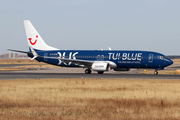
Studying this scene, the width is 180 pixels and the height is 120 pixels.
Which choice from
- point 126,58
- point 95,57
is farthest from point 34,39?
point 126,58

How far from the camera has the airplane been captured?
50.6 metres

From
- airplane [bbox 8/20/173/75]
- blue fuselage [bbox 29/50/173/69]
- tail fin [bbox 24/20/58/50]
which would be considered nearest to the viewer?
blue fuselage [bbox 29/50/173/69]

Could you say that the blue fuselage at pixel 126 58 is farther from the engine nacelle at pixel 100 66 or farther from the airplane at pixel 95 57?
the engine nacelle at pixel 100 66

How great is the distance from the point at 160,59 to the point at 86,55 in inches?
557

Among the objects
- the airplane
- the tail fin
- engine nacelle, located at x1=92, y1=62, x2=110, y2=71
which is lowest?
engine nacelle, located at x1=92, y1=62, x2=110, y2=71

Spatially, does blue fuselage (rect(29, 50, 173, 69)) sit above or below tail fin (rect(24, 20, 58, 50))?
below

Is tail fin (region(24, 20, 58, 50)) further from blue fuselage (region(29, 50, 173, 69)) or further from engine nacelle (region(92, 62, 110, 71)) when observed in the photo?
engine nacelle (region(92, 62, 110, 71))

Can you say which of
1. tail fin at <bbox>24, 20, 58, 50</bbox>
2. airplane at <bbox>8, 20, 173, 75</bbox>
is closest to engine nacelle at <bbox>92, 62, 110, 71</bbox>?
airplane at <bbox>8, 20, 173, 75</bbox>

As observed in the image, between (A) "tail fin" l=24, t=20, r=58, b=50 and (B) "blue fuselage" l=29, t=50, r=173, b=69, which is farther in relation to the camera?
(A) "tail fin" l=24, t=20, r=58, b=50

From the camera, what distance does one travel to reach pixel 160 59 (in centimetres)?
5022

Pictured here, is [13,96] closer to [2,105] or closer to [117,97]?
[2,105]

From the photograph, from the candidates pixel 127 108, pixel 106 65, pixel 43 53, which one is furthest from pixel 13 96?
pixel 43 53

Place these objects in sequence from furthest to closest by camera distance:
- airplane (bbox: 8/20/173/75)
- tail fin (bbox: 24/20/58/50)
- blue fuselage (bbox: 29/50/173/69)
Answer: tail fin (bbox: 24/20/58/50)
airplane (bbox: 8/20/173/75)
blue fuselage (bbox: 29/50/173/69)

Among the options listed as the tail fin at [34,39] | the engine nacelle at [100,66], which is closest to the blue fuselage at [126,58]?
the engine nacelle at [100,66]
